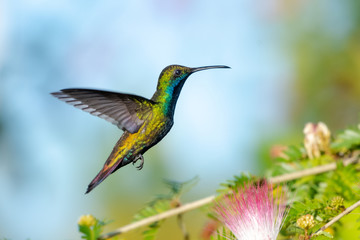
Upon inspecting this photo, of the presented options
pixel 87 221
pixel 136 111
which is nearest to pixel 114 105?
pixel 136 111

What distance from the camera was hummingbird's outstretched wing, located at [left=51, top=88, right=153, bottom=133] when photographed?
1.29m

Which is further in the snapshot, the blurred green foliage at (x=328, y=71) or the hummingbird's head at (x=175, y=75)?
the blurred green foliage at (x=328, y=71)

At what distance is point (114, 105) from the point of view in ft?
4.62

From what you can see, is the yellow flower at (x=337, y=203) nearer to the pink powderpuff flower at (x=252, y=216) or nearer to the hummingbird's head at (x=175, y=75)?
the pink powderpuff flower at (x=252, y=216)

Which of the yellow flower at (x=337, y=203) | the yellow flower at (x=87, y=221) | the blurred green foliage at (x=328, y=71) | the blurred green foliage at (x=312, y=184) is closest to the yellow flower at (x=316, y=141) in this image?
the blurred green foliage at (x=312, y=184)

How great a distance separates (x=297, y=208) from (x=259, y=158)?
149 centimetres

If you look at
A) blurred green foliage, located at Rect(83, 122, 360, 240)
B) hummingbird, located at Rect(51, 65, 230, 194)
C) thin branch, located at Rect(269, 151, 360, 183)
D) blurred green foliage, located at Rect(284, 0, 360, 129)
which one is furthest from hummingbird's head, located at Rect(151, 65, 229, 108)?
blurred green foliage, located at Rect(284, 0, 360, 129)

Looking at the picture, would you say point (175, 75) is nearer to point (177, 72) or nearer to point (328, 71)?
point (177, 72)

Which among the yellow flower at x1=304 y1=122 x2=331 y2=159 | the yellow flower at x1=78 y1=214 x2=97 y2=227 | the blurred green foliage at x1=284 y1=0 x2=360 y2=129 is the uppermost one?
the blurred green foliage at x1=284 y1=0 x2=360 y2=129

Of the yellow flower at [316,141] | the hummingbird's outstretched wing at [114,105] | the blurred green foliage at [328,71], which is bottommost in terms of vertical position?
the hummingbird's outstretched wing at [114,105]

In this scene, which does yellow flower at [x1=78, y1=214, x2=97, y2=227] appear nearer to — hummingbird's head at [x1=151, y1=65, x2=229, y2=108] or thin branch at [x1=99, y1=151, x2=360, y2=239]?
thin branch at [x1=99, y1=151, x2=360, y2=239]

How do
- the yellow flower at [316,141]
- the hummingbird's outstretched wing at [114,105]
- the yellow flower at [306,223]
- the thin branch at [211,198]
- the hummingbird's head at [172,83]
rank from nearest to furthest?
1. the yellow flower at [306,223]
2. the hummingbird's outstretched wing at [114,105]
3. the hummingbird's head at [172,83]
4. the thin branch at [211,198]
5. the yellow flower at [316,141]

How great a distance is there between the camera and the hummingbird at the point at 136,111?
1314 millimetres

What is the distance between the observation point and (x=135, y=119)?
4.68 feet
